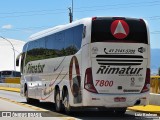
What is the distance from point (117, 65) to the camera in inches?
628

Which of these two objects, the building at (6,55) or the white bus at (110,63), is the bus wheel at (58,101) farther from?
the building at (6,55)

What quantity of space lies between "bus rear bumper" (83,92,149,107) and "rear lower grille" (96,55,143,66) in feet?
3.59

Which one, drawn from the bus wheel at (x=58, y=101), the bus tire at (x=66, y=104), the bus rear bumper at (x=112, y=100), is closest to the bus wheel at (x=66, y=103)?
the bus tire at (x=66, y=104)

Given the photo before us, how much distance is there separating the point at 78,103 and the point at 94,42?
2239 mm

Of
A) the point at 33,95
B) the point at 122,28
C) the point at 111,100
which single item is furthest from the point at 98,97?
the point at 33,95

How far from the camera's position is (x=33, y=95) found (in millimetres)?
23969

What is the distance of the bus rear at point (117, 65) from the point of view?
15.8m

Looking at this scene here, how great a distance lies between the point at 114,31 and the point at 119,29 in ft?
0.62

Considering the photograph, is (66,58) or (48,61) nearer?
(66,58)

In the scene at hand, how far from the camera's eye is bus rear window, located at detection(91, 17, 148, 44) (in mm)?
15953

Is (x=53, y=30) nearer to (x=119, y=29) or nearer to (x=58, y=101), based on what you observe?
(x=58, y=101)

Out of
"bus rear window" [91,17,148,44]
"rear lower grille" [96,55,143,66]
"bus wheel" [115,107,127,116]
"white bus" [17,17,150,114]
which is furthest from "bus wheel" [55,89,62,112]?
"bus rear window" [91,17,148,44]

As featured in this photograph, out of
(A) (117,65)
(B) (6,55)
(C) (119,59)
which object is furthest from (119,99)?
(B) (6,55)

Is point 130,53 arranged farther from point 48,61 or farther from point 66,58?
point 48,61
